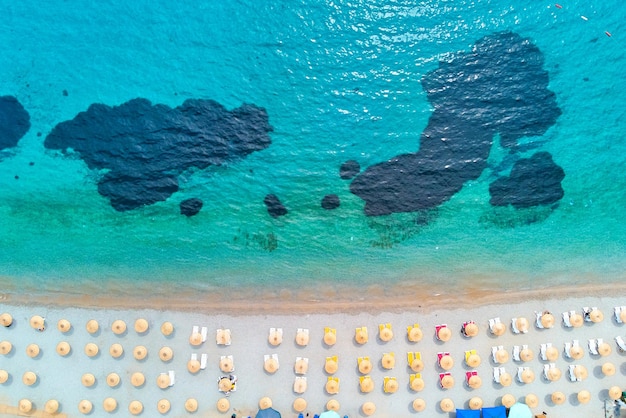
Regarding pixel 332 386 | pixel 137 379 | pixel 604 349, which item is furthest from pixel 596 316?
pixel 137 379

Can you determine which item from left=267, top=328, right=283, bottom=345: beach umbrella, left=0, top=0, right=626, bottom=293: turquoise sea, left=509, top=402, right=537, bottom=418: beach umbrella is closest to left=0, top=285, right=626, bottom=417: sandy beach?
left=267, top=328, right=283, bottom=345: beach umbrella

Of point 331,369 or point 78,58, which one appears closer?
point 331,369

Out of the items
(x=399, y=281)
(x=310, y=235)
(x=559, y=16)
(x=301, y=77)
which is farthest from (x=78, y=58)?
(x=559, y=16)

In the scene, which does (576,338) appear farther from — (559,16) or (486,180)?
(559,16)

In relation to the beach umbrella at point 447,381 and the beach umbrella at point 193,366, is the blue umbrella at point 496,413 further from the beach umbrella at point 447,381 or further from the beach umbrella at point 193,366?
the beach umbrella at point 193,366

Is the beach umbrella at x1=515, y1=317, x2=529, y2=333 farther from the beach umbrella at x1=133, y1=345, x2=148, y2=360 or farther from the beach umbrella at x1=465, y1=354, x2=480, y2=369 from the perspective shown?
the beach umbrella at x1=133, y1=345, x2=148, y2=360

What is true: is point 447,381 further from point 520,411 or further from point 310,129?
point 310,129

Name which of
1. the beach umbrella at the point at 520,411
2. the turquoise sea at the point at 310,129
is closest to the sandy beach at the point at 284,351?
the beach umbrella at the point at 520,411
